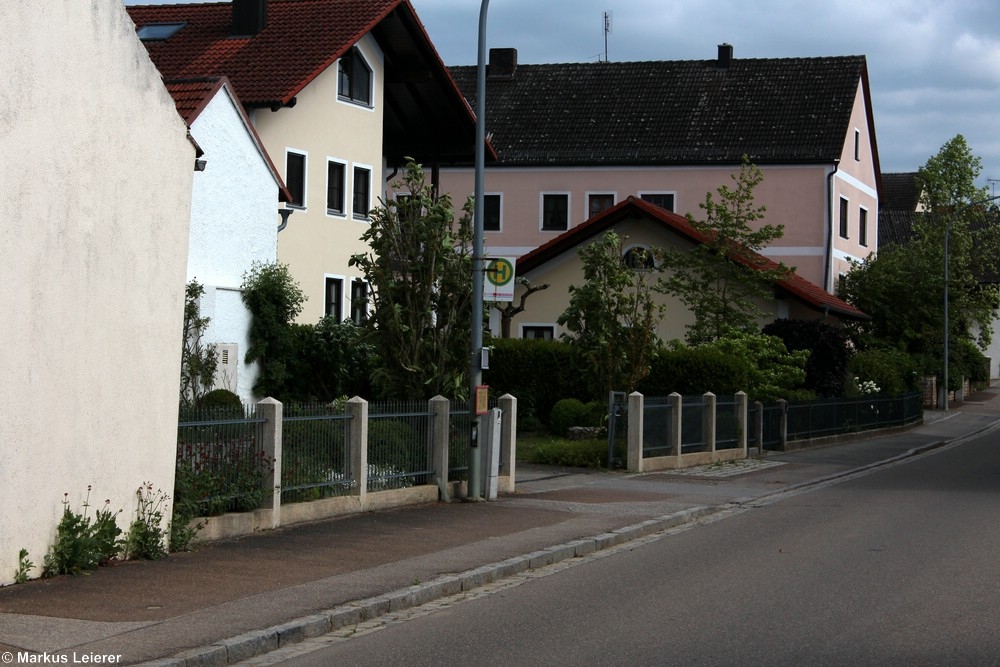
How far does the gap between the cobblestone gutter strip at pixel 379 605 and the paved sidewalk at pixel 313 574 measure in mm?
11

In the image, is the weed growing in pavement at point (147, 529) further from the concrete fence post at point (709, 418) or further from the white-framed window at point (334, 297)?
the white-framed window at point (334, 297)

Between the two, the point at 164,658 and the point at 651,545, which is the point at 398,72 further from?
the point at 164,658

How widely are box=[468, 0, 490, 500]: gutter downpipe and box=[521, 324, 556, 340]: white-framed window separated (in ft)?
76.0

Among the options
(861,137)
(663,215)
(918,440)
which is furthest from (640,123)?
(918,440)

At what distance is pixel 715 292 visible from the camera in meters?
37.0

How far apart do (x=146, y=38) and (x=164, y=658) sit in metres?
31.3

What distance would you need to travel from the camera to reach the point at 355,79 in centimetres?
3544

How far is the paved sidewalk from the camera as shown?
8.23 metres

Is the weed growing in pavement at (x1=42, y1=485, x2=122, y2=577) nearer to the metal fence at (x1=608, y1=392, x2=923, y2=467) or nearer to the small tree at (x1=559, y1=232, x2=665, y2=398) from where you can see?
the metal fence at (x1=608, y1=392, x2=923, y2=467)

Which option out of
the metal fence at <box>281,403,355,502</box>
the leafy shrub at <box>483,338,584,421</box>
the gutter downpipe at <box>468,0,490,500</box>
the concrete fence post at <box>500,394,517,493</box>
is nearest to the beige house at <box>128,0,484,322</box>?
the leafy shrub at <box>483,338,584,421</box>

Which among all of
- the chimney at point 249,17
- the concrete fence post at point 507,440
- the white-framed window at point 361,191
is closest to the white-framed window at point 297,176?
the white-framed window at point 361,191

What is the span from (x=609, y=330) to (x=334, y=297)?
11.4 metres

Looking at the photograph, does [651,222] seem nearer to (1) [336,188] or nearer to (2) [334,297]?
(1) [336,188]

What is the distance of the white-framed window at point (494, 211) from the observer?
51062 mm
